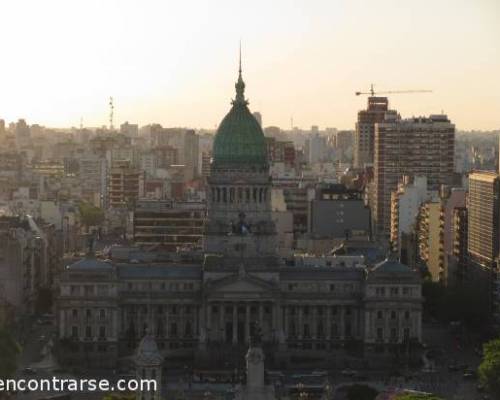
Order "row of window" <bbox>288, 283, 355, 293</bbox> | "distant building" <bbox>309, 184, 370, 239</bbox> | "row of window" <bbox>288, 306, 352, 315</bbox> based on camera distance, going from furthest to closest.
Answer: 1. "distant building" <bbox>309, 184, 370, 239</bbox>
2. "row of window" <bbox>288, 283, 355, 293</bbox>
3. "row of window" <bbox>288, 306, 352, 315</bbox>

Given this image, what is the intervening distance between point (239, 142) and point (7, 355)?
39.4 m

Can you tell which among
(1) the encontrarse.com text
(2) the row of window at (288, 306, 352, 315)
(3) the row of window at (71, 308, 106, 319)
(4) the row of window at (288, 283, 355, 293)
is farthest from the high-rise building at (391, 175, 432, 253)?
(1) the encontrarse.com text

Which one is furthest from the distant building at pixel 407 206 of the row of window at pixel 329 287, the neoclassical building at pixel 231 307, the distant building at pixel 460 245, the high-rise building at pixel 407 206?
the row of window at pixel 329 287

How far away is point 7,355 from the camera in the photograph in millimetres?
104062

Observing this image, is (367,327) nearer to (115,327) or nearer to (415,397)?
(115,327)

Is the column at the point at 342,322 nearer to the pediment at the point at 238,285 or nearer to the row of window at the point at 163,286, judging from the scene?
the pediment at the point at 238,285

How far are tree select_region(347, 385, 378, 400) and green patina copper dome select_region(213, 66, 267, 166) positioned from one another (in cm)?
3800

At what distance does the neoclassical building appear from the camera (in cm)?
12494

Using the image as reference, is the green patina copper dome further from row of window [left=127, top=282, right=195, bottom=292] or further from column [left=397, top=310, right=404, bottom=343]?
column [left=397, top=310, right=404, bottom=343]

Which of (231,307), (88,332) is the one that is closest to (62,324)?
(88,332)

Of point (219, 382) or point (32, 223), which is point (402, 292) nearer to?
point (219, 382)

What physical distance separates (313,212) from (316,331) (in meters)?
60.2

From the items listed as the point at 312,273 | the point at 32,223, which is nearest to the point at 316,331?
the point at 312,273

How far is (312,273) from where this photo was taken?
127562 mm
